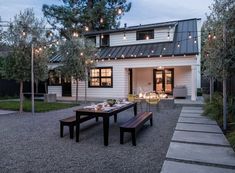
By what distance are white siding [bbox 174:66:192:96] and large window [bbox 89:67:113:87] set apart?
15.9ft

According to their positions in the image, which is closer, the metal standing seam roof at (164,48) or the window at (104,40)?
the metal standing seam roof at (164,48)

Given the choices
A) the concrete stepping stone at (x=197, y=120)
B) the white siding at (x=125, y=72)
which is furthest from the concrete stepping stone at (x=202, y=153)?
the white siding at (x=125, y=72)

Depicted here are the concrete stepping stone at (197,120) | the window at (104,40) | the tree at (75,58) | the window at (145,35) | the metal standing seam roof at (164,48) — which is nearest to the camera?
the concrete stepping stone at (197,120)

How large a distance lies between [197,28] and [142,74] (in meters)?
5.37

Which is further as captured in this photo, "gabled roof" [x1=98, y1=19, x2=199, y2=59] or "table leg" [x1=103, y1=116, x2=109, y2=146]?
"gabled roof" [x1=98, y1=19, x2=199, y2=59]

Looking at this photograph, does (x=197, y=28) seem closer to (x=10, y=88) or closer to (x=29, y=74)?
(x=29, y=74)

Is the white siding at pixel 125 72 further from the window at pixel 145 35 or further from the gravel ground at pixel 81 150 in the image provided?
the gravel ground at pixel 81 150

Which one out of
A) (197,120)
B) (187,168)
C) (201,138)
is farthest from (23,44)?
(187,168)

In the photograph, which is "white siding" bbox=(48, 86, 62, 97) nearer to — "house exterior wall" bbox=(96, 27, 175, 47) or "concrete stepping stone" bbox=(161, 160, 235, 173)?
"house exterior wall" bbox=(96, 27, 175, 47)

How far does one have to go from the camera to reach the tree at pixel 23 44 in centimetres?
→ 1062

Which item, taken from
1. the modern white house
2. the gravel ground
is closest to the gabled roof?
the modern white house

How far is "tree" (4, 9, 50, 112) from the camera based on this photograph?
10625mm

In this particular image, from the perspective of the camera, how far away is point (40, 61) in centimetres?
1112

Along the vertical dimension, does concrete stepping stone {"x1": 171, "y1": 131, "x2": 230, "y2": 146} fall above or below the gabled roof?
below
